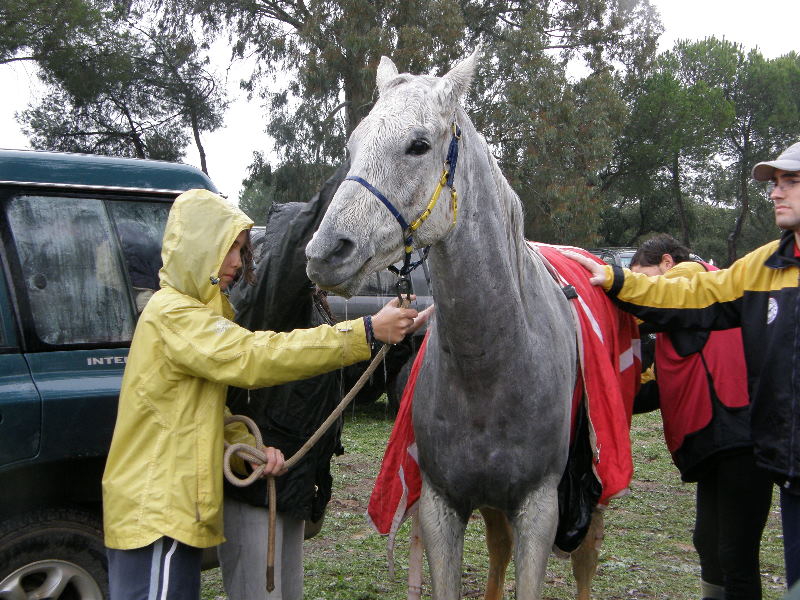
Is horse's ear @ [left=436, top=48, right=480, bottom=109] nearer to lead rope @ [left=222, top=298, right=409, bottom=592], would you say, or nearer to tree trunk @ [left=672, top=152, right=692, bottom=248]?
lead rope @ [left=222, top=298, right=409, bottom=592]

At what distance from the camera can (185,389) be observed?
2.28 metres

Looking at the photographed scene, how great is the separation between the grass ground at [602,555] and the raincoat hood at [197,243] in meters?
2.36

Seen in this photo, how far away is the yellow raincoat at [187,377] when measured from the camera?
2176 millimetres

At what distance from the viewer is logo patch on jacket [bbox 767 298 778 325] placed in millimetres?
2430

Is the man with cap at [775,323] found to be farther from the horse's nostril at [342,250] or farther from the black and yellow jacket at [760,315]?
the horse's nostril at [342,250]

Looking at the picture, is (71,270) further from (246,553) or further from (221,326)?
(246,553)

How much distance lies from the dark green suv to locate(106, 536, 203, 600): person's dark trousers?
0.88 meters

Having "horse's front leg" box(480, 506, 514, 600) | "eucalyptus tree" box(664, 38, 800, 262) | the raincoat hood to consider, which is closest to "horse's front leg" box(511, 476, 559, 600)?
"horse's front leg" box(480, 506, 514, 600)

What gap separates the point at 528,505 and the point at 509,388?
44 cm

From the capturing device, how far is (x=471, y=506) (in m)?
2.74

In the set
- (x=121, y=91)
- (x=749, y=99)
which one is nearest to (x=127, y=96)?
(x=121, y=91)

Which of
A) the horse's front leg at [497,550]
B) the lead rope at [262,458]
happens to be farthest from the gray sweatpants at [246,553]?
the horse's front leg at [497,550]

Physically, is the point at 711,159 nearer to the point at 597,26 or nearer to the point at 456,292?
the point at 597,26

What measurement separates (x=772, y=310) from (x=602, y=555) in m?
2.83
